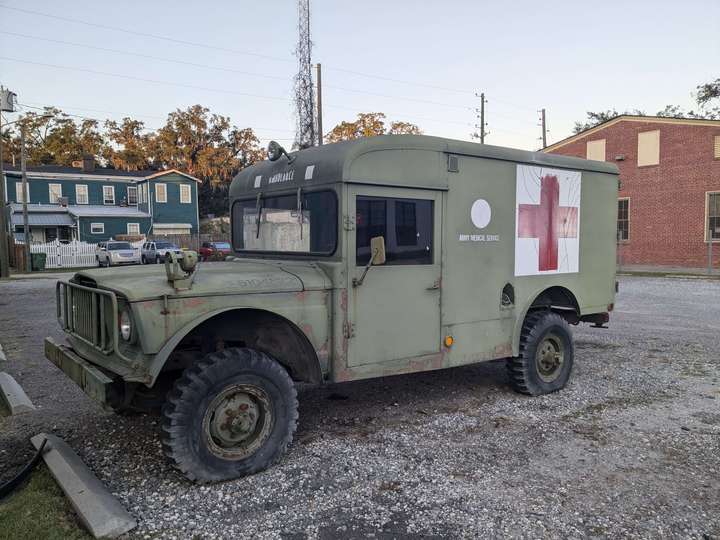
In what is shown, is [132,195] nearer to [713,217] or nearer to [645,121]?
[645,121]

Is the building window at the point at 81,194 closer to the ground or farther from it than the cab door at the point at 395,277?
farther from it

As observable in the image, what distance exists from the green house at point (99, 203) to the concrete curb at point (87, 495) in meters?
38.3

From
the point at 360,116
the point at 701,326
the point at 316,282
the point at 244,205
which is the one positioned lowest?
the point at 701,326

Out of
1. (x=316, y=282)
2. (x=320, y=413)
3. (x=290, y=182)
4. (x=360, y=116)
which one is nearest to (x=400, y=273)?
(x=316, y=282)

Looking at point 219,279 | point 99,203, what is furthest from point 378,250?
point 99,203

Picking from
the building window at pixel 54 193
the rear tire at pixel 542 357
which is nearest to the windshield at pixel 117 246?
the building window at pixel 54 193

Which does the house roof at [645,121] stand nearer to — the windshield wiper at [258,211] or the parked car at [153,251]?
the parked car at [153,251]

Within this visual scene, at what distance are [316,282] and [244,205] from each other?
5.62 feet

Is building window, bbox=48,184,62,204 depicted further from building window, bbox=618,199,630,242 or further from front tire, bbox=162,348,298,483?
front tire, bbox=162,348,298,483

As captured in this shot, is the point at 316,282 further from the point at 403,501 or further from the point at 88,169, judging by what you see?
the point at 88,169

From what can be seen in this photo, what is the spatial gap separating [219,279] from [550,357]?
385 centimetres

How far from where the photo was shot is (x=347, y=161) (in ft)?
14.5

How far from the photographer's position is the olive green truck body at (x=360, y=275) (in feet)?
12.6

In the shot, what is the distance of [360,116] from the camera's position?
46.1 meters
